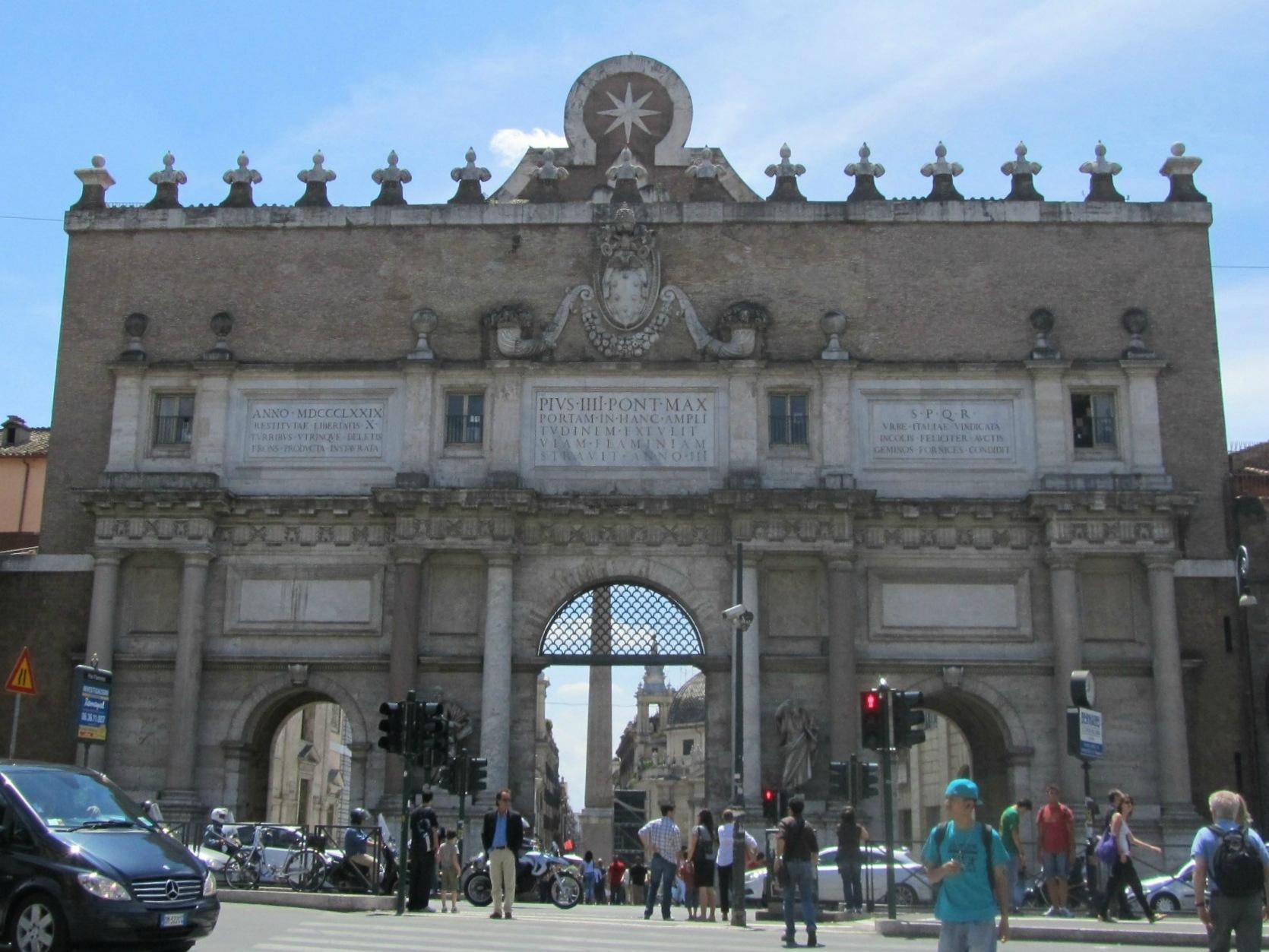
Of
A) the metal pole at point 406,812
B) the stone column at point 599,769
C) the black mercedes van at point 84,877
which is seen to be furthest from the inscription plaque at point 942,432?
the stone column at point 599,769

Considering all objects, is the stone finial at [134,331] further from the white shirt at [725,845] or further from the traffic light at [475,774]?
the white shirt at [725,845]

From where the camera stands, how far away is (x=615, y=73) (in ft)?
117

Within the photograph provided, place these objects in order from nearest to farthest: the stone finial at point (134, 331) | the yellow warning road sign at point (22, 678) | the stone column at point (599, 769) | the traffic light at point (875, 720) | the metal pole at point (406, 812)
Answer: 1. the metal pole at point (406, 812)
2. the traffic light at point (875, 720)
3. the yellow warning road sign at point (22, 678)
4. the stone finial at point (134, 331)
5. the stone column at point (599, 769)

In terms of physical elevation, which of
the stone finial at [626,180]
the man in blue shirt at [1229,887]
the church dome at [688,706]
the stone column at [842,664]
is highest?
the stone finial at [626,180]

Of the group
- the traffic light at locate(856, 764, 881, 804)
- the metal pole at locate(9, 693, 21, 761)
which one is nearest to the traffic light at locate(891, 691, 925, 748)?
the traffic light at locate(856, 764, 881, 804)

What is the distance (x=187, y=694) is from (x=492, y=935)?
1530cm

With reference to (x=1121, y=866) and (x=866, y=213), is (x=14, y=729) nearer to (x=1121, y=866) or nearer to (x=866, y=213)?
(x=1121, y=866)

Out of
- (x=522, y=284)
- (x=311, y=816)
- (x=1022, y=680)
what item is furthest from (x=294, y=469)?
(x=311, y=816)

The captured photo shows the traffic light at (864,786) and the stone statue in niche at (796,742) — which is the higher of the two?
the stone statue in niche at (796,742)

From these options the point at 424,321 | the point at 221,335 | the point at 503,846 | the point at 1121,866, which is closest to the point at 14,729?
the point at 503,846

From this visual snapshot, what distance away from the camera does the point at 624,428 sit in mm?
32219

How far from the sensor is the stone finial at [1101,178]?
3356 centimetres

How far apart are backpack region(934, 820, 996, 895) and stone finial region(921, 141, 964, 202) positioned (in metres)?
24.3

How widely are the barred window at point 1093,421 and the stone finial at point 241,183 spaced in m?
17.6
